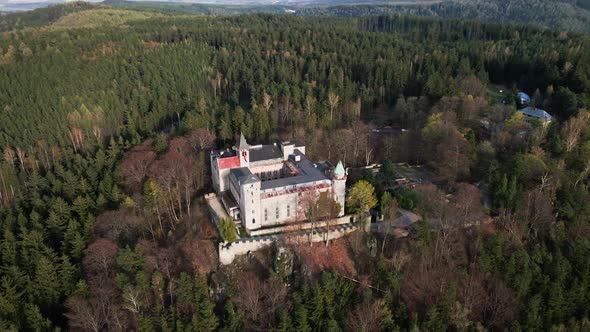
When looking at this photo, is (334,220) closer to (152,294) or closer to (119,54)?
(152,294)

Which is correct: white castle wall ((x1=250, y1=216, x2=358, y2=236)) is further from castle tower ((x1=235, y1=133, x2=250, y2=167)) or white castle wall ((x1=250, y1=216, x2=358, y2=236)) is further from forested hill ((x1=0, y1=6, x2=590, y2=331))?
castle tower ((x1=235, y1=133, x2=250, y2=167))

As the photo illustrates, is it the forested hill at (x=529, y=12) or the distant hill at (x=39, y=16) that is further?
the forested hill at (x=529, y=12)

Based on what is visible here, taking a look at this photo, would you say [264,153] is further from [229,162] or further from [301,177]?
[301,177]

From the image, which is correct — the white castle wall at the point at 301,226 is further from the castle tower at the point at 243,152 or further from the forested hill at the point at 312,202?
the castle tower at the point at 243,152

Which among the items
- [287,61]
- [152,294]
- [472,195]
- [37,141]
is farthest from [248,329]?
[287,61]

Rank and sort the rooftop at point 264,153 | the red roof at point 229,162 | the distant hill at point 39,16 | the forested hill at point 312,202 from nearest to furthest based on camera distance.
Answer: the forested hill at point 312,202 → the red roof at point 229,162 → the rooftop at point 264,153 → the distant hill at point 39,16

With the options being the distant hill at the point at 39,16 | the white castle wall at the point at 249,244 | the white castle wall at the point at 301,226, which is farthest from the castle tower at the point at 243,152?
the distant hill at the point at 39,16

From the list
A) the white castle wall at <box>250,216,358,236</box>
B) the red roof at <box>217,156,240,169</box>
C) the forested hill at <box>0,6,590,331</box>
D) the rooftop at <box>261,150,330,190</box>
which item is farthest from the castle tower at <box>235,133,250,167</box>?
the white castle wall at <box>250,216,358,236</box>
